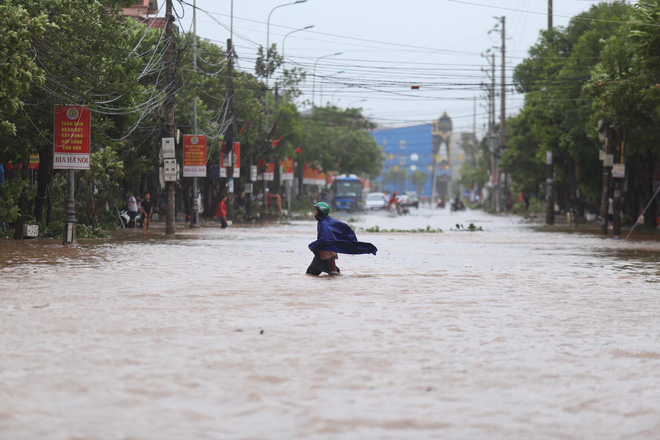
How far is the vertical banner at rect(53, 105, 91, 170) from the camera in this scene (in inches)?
990

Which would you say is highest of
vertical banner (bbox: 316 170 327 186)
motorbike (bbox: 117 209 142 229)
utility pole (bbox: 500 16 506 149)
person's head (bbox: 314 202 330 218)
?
utility pole (bbox: 500 16 506 149)

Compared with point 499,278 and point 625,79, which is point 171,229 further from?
point 499,278

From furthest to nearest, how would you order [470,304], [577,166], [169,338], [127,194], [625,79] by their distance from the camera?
[577,166] → [127,194] → [625,79] → [470,304] → [169,338]

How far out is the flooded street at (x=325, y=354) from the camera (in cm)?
593

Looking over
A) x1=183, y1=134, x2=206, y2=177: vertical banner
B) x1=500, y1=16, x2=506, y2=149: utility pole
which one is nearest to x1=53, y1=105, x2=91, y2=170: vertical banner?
x1=183, y1=134, x2=206, y2=177: vertical banner

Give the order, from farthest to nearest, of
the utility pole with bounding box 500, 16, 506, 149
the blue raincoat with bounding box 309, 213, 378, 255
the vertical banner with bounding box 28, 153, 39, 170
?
the utility pole with bounding box 500, 16, 506, 149 → the vertical banner with bounding box 28, 153, 39, 170 → the blue raincoat with bounding box 309, 213, 378, 255

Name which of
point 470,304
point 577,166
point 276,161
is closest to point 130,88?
point 470,304

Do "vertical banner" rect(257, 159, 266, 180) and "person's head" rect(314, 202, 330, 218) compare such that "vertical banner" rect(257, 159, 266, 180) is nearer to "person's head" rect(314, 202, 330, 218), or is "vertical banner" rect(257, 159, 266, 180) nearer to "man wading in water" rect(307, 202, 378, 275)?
"person's head" rect(314, 202, 330, 218)

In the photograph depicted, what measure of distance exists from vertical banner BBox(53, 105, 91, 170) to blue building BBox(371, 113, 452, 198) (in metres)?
152

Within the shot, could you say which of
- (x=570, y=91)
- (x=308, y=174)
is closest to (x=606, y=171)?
(x=570, y=91)

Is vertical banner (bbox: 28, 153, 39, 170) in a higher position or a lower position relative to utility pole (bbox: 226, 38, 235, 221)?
lower

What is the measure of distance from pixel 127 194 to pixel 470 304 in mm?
30581

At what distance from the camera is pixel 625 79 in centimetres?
3055

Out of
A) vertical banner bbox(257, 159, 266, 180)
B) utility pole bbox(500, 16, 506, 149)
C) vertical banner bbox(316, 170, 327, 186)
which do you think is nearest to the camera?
vertical banner bbox(257, 159, 266, 180)
